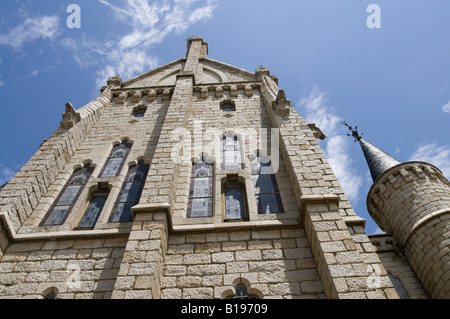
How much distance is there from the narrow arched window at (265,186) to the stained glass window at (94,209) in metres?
3.49

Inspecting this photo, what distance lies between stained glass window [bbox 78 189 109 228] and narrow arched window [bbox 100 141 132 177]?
669 mm

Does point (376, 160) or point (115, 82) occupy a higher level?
point (115, 82)

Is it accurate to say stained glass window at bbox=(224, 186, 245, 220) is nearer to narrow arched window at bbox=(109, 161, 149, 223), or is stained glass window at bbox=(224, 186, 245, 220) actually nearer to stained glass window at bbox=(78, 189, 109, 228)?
narrow arched window at bbox=(109, 161, 149, 223)

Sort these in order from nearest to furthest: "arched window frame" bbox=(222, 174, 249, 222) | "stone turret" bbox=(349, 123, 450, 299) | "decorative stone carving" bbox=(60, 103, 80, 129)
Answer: "arched window frame" bbox=(222, 174, 249, 222)
"stone turret" bbox=(349, 123, 450, 299)
"decorative stone carving" bbox=(60, 103, 80, 129)

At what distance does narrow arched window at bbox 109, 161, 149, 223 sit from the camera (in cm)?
667

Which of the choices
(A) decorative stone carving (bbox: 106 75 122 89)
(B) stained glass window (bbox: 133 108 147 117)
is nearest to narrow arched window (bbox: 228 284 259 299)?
(B) stained glass window (bbox: 133 108 147 117)

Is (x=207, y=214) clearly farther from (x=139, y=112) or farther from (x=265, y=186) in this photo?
(x=139, y=112)

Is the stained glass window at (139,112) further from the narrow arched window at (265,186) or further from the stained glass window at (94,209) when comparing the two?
the narrow arched window at (265,186)

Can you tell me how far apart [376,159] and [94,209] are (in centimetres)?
1214

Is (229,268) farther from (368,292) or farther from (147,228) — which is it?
(368,292)

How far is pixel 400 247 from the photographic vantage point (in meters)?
9.16

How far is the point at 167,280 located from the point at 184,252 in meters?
0.60

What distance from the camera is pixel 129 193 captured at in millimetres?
7375

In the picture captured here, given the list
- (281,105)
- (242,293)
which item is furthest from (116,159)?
(242,293)
